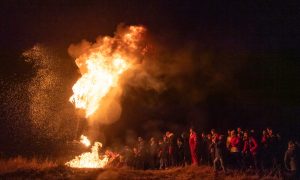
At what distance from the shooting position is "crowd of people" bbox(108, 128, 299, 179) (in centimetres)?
1466

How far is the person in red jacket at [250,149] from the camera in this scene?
48.9 ft

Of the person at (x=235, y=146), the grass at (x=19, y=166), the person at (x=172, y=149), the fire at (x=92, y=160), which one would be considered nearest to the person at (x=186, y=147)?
the person at (x=172, y=149)

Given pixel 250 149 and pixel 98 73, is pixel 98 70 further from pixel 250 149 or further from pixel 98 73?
pixel 250 149

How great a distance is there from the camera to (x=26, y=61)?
28.9 meters

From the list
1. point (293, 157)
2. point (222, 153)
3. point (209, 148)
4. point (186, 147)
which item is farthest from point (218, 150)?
point (293, 157)

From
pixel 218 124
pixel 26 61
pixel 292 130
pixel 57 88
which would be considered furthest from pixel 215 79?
pixel 26 61

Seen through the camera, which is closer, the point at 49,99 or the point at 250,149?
the point at 250,149

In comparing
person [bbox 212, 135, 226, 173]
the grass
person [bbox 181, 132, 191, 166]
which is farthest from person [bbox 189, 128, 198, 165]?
the grass

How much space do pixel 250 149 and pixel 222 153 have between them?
126cm

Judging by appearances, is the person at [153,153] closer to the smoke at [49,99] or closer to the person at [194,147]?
the person at [194,147]

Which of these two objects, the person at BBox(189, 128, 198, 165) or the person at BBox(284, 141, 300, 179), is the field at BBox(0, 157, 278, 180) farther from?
the person at BBox(284, 141, 300, 179)

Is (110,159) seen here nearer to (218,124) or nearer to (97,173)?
(97,173)

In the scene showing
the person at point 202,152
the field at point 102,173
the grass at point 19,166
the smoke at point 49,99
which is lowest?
the field at point 102,173

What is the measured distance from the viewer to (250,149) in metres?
15.0
